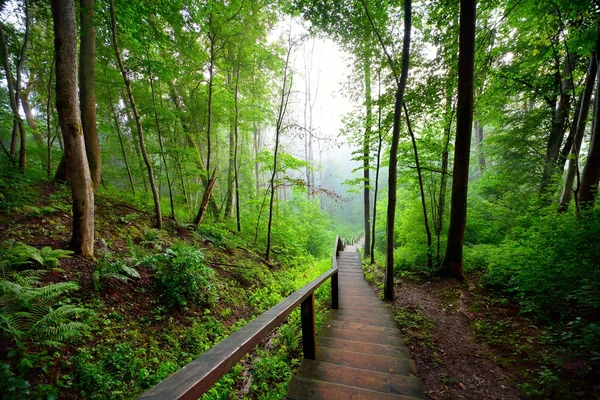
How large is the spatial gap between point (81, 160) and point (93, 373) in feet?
10.6

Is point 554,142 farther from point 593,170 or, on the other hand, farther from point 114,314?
point 114,314

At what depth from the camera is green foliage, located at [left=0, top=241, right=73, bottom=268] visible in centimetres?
282

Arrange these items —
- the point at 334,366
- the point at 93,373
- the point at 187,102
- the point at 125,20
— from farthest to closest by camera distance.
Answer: the point at 187,102 < the point at 125,20 < the point at 334,366 < the point at 93,373

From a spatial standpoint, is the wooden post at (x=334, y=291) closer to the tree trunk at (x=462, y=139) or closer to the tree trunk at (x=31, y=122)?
the tree trunk at (x=462, y=139)

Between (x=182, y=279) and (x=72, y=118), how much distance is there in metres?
3.30

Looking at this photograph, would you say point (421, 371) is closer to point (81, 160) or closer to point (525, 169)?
point (81, 160)

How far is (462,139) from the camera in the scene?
4.92 metres

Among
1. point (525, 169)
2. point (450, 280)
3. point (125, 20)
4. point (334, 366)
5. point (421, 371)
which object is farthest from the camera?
point (525, 169)

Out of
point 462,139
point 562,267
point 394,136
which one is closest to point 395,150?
point 394,136

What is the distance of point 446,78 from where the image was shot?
A: 5809 mm

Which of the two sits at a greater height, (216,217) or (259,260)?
(216,217)

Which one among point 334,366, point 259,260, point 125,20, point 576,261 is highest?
point 125,20

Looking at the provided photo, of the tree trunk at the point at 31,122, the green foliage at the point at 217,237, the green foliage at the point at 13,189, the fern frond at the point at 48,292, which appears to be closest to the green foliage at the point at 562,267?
the fern frond at the point at 48,292

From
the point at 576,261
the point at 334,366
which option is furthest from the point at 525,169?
the point at 334,366
